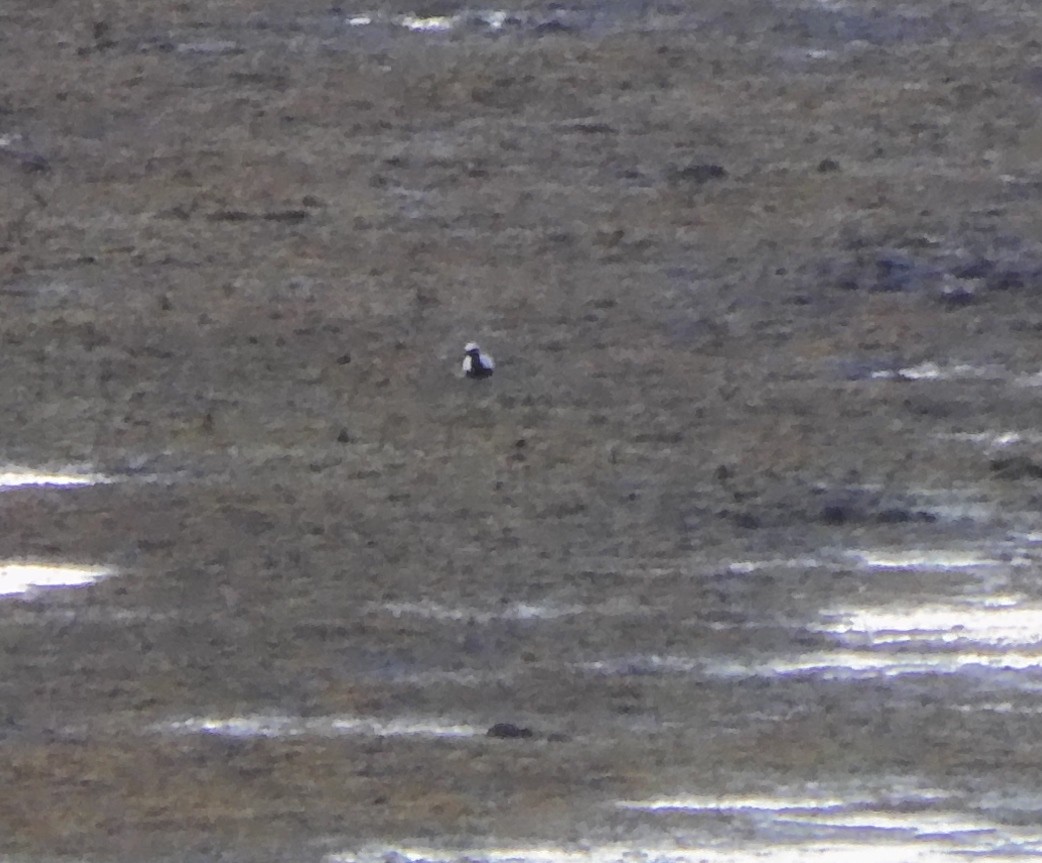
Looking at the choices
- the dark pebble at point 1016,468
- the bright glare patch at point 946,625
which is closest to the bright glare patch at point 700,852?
the bright glare patch at point 946,625

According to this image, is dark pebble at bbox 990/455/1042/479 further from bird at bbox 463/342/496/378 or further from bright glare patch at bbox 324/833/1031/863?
bird at bbox 463/342/496/378

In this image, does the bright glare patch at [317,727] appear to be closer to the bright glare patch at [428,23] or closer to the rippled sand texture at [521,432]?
the rippled sand texture at [521,432]

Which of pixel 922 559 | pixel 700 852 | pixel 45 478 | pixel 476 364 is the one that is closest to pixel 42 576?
pixel 45 478

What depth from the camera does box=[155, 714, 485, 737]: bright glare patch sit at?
4.15 ft

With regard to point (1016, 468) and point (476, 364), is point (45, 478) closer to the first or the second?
point (476, 364)

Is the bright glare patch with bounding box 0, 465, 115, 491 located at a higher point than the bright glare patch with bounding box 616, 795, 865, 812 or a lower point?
higher

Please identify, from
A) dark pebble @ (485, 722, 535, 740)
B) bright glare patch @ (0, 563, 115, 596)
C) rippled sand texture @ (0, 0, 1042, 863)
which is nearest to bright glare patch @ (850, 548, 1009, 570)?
rippled sand texture @ (0, 0, 1042, 863)

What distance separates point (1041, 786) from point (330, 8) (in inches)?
37.9

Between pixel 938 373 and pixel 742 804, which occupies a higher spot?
pixel 938 373

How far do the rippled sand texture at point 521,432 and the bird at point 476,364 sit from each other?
1 cm

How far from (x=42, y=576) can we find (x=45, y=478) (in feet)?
0.31

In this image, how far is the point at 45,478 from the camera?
54.6 inches

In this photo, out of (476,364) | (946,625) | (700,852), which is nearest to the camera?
(700,852)

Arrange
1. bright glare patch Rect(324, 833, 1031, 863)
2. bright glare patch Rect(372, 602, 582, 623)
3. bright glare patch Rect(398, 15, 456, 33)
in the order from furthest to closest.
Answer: bright glare patch Rect(398, 15, 456, 33) → bright glare patch Rect(372, 602, 582, 623) → bright glare patch Rect(324, 833, 1031, 863)
